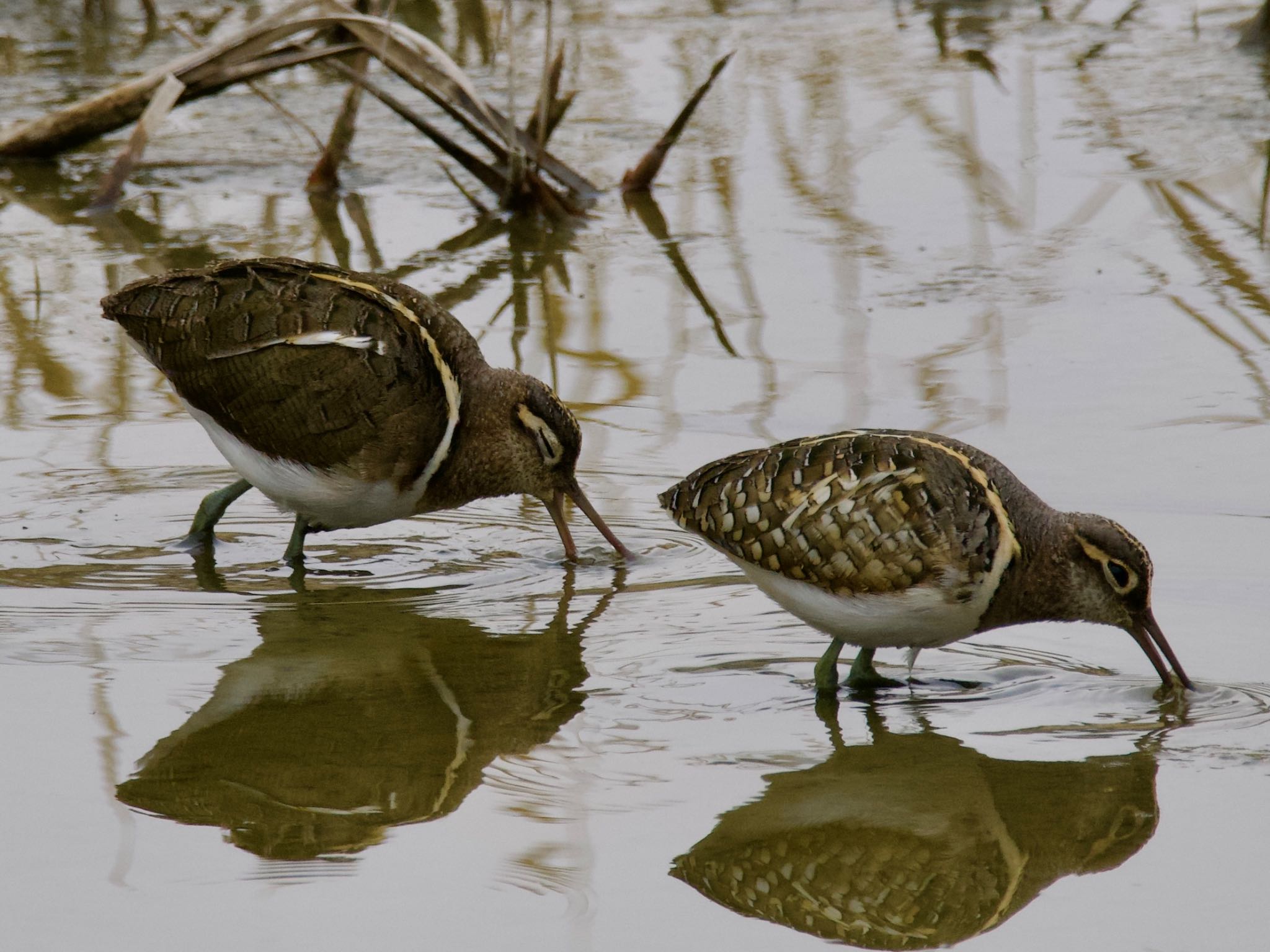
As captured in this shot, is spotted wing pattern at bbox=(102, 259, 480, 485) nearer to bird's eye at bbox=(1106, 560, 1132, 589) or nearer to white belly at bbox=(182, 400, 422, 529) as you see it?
white belly at bbox=(182, 400, 422, 529)

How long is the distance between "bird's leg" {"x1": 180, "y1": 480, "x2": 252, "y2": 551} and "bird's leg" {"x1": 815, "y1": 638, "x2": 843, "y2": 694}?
8.32 ft

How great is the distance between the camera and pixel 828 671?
222 inches

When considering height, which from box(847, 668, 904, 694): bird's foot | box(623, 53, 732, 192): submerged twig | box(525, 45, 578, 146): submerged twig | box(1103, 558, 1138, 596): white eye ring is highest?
box(525, 45, 578, 146): submerged twig

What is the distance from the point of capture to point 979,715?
5496 mm

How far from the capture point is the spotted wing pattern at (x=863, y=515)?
5.38m

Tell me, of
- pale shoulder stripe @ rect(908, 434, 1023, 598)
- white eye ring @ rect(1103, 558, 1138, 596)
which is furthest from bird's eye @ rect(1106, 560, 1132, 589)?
pale shoulder stripe @ rect(908, 434, 1023, 598)

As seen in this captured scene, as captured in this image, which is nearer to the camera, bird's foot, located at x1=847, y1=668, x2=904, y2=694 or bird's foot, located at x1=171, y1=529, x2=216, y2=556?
bird's foot, located at x1=847, y1=668, x2=904, y2=694

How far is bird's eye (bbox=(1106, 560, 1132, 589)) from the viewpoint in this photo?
5465 millimetres

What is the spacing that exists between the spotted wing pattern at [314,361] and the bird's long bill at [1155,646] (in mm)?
2647

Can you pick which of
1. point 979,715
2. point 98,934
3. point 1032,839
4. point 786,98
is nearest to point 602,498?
point 979,715

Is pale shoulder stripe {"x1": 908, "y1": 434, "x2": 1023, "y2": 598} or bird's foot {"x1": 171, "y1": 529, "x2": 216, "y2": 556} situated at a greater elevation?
pale shoulder stripe {"x1": 908, "y1": 434, "x2": 1023, "y2": 598}

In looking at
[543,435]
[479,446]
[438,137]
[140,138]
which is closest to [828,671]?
[543,435]

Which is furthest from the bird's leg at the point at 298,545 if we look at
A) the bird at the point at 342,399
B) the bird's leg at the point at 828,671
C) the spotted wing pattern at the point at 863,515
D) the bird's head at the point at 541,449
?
the bird's leg at the point at 828,671

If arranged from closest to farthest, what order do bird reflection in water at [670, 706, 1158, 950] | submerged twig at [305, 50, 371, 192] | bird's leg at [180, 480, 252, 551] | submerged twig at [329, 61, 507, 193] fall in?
1. bird reflection in water at [670, 706, 1158, 950]
2. bird's leg at [180, 480, 252, 551]
3. submerged twig at [329, 61, 507, 193]
4. submerged twig at [305, 50, 371, 192]
